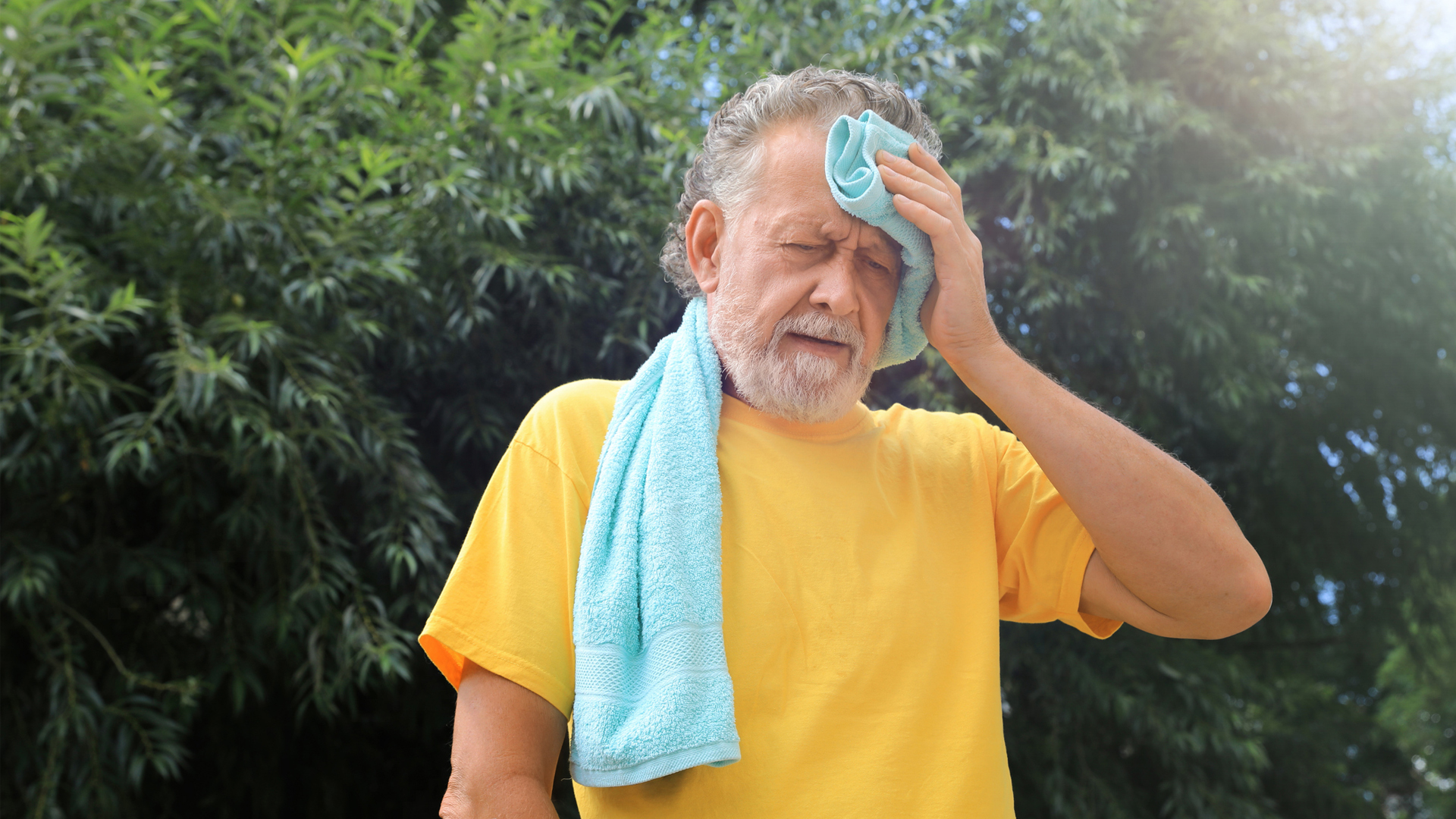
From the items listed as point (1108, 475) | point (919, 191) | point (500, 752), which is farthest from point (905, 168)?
point (500, 752)

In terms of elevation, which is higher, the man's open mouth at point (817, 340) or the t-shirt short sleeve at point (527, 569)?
the man's open mouth at point (817, 340)

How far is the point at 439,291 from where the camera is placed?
2.71m

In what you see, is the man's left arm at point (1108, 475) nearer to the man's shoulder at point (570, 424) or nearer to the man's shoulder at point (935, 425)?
the man's shoulder at point (935, 425)

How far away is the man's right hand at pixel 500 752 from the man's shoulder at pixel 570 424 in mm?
247

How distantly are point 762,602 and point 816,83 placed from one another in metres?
0.63

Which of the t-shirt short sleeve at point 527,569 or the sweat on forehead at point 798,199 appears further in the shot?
the sweat on forehead at point 798,199

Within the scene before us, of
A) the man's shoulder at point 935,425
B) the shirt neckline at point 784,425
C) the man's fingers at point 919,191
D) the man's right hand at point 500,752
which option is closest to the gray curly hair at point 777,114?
the man's fingers at point 919,191

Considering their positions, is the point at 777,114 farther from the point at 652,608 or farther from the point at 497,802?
the point at 497,802

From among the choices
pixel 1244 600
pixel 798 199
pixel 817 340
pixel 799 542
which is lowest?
pixel 799 542

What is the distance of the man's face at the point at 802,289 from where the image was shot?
1089mm

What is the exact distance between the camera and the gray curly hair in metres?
1.14

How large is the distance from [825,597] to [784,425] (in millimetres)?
231

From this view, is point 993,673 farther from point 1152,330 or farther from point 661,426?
point 1152,330

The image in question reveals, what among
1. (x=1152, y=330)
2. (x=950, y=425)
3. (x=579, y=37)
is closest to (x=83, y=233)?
(x=579, y=37)
